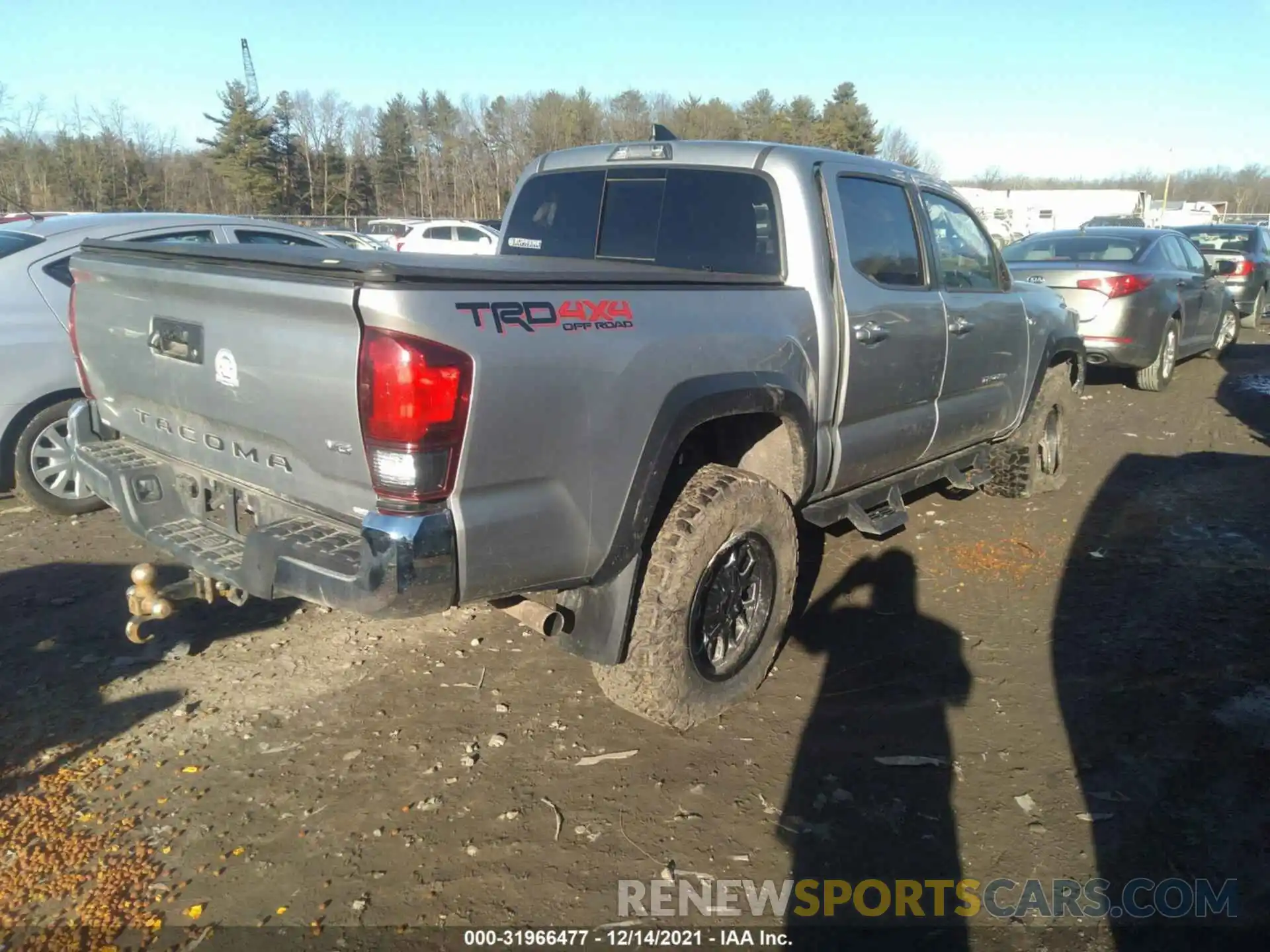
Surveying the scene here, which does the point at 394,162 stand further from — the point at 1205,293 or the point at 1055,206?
the point at 1205,293

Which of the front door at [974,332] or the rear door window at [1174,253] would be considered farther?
the rear door window at [1174,253]

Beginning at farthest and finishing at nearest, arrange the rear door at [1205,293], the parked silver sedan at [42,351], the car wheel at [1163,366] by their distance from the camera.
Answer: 1. the rear door at [1205,293]
2. the car wheel at [1163,366]
3. the parked silver sedan at [42,351]

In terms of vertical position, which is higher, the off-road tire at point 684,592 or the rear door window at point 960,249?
the rear door window at point 960,249

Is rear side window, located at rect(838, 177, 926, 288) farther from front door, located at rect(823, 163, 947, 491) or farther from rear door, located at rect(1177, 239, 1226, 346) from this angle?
rear door, located at rect(1177, 239, 1226, 346)

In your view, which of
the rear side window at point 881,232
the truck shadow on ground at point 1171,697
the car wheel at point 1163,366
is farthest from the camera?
the car wheel at point 1163,366

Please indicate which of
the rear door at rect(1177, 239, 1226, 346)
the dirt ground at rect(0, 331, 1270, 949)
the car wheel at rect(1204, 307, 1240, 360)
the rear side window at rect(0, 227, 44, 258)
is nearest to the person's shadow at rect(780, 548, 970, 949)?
the dirt ground at rect(0, 331, 1270, 949)

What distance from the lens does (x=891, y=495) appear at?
4613 millimetres

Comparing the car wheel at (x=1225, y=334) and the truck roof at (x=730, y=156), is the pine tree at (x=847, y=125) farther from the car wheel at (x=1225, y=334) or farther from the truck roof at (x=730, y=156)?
the truck roof at (x=730, y=156)

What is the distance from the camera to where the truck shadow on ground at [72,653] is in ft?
11.0

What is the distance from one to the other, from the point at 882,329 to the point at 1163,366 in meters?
7.90

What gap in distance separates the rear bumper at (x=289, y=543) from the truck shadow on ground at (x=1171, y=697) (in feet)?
7.20

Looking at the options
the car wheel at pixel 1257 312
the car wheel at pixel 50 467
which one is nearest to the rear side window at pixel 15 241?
the car wheel at pixel 50 467

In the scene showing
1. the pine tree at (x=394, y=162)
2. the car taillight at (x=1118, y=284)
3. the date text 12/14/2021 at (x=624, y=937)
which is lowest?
the date text 12/14/2021 at (x=624, y=937)

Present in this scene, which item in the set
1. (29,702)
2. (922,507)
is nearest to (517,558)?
(29,702)
